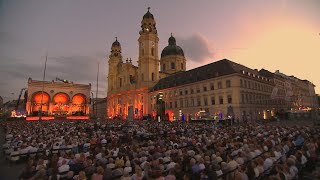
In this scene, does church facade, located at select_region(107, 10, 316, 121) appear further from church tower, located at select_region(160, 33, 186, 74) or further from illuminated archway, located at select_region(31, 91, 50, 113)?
illuminated archway, located at select_region(31, 91, 50, 113)

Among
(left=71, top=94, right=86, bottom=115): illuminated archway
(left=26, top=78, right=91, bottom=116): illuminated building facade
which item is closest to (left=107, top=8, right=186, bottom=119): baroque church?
(left=71, top=94, right=86, bottom=115): illuminated archway

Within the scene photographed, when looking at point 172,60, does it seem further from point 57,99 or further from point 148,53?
point 57,99

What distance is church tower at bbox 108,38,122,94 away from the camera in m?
94.0

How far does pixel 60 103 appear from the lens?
260 ft

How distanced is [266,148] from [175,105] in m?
50.3

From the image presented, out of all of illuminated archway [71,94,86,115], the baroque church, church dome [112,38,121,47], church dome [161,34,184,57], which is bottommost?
illuminated archway [71,94,86,115]

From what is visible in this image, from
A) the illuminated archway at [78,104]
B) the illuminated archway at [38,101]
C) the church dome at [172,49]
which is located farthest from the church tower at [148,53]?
the illuminated archway at [38,101]

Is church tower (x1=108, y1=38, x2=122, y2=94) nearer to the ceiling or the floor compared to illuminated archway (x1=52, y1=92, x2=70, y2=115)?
nearer to the ceiling

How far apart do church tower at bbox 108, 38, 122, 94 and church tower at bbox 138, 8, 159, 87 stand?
72.5ft

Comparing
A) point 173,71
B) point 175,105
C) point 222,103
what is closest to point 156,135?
point 222,103

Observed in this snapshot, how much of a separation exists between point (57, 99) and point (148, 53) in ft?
133

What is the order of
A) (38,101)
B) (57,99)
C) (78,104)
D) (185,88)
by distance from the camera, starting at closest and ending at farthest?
(185,88), (38,101), (57,99), (78,104)

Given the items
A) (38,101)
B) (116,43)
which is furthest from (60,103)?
(116,43)

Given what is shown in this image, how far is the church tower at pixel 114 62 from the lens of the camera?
94.0 meters
